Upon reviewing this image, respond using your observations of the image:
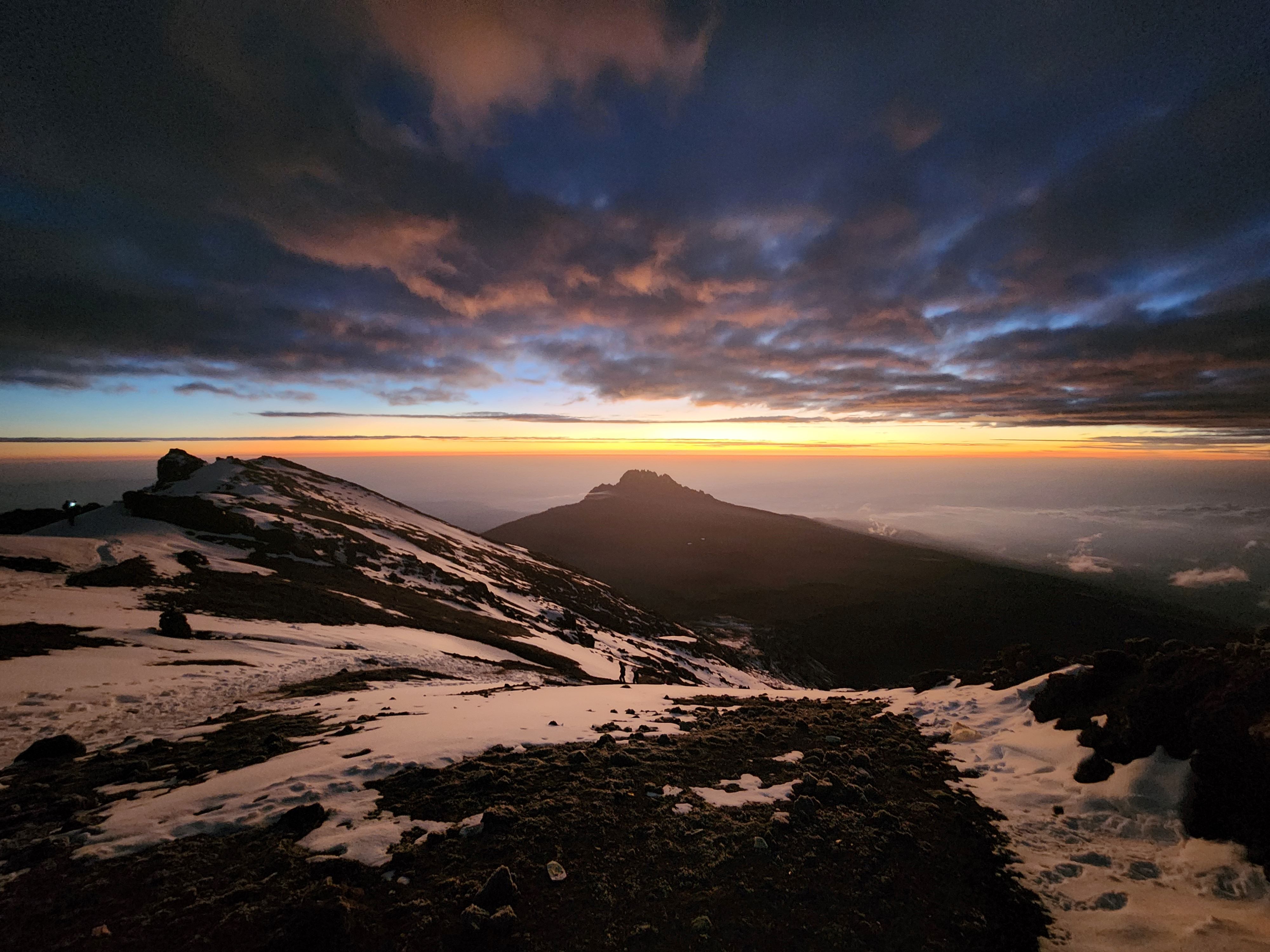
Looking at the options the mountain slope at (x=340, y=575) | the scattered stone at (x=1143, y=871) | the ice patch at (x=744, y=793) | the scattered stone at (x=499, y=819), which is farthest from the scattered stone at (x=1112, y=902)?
the mountain slope at (x=340, y=575)

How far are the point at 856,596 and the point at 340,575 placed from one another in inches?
5137

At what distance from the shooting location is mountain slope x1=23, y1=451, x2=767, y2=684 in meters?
32.7

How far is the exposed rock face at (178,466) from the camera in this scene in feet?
233

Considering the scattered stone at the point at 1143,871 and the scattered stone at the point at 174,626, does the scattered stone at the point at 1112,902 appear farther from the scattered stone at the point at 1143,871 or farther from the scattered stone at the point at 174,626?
the scattered stone at the point at 174,626

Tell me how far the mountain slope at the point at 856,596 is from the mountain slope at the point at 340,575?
47691 mm

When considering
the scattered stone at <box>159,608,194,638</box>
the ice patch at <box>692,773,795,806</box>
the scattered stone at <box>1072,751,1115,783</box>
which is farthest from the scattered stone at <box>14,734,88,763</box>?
the scattered stone at <box>1072,751,1115,783</box>

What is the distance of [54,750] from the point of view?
12.0 m

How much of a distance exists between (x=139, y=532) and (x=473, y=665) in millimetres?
34580

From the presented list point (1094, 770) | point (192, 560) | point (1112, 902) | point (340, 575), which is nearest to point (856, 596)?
point (340, 575)

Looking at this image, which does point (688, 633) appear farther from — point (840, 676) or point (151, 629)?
point (151, 629)

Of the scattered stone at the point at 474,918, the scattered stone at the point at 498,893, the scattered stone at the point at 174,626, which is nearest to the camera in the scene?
the scattered stone at the point at 474,918

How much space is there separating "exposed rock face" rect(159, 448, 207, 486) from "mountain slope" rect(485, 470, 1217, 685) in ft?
305

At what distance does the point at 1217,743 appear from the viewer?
9.16 meters

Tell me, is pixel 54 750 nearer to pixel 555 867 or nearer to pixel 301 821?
pixel 301 821
